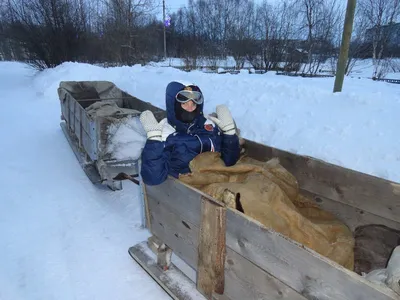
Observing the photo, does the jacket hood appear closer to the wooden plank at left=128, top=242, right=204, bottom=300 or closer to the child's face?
the child's face

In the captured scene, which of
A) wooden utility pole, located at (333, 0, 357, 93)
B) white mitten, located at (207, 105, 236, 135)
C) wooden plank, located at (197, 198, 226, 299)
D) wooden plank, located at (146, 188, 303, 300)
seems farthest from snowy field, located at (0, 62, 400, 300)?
white mitten, located at (207, 105, 236, 135)

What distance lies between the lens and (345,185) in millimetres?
1956

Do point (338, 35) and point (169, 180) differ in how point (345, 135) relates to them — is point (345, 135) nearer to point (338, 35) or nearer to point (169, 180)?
point (169, 180)

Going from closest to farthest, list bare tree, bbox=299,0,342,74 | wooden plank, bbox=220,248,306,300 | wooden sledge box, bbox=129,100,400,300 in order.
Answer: wooden sledge box, bbox=129,100,400,300, wooden plank, bbox=220,248,306,300, bare tree, bbox=299,0,342,74

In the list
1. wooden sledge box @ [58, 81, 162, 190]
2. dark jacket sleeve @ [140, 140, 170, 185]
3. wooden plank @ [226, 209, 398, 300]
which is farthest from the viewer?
wooden sledge box @ [58, 81, 162, 190]

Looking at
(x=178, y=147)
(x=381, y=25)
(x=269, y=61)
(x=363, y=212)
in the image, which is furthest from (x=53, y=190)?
(x=381, y=25)

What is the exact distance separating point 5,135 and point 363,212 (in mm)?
6349

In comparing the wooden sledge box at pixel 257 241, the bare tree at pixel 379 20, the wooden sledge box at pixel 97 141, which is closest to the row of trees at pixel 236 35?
the bare tree at pixel 379 20

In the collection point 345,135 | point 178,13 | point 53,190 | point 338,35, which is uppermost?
point 178,13

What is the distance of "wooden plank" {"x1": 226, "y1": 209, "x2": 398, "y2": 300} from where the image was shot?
1.03 m

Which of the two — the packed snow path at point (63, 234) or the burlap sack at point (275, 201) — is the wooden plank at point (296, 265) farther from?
the packed snow path at point (63, 234)

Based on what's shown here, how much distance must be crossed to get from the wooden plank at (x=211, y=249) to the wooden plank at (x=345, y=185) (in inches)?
36.5

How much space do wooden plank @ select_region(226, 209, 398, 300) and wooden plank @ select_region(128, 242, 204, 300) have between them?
0.78 metres

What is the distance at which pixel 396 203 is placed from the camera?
5.69 ft
